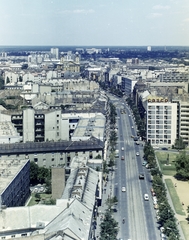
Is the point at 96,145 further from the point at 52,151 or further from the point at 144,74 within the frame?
the point at 144,74

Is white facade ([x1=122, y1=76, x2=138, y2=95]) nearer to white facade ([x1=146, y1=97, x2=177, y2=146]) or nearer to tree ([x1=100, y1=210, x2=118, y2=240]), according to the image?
white facade ([x1=146, y1=97, x2=177, y2=146])

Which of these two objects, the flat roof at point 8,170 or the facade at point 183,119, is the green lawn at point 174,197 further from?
the facade at point 183,119

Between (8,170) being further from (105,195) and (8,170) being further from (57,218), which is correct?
(57,218)

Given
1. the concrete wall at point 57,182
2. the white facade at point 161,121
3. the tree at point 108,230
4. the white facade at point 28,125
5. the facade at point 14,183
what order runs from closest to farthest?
the tree at point 108,230, the facade at point 14,183, the concrete wall at point 57,182, the white facade at point 28,125, the white facade at point 161,121

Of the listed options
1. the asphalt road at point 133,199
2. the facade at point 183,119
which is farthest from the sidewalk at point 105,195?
the facade at point 183,119

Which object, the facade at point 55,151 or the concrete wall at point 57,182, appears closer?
the concrete wall at point 57,182

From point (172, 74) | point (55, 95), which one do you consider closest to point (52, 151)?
point (55, 95)
